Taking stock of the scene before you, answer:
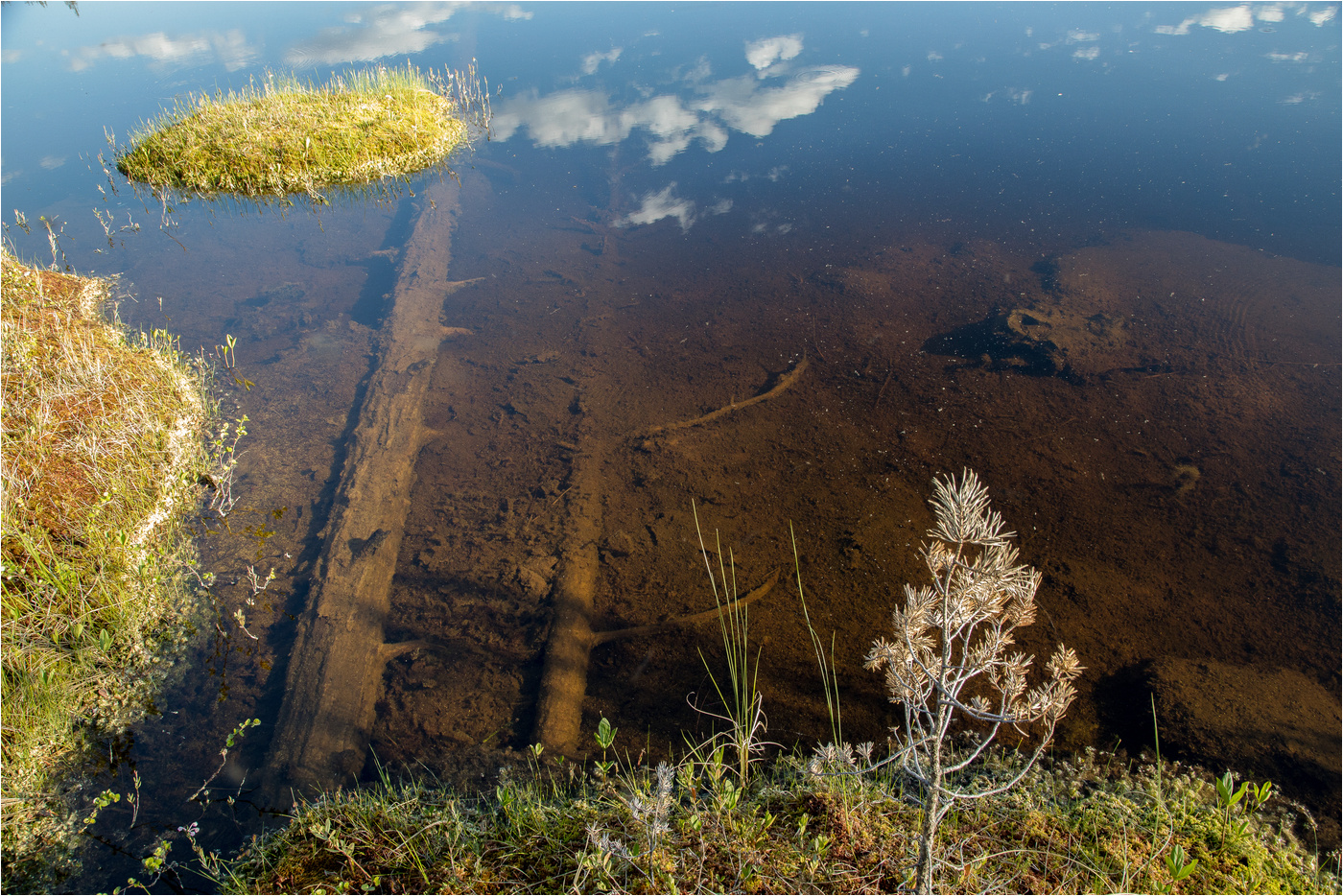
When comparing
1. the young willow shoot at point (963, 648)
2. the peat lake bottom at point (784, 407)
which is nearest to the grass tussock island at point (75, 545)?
the peat lake bottom at point (784, 407)

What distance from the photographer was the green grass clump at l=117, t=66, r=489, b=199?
6.68 metres

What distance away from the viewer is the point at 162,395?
4.47 m

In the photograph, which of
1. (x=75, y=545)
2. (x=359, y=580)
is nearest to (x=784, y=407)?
(x=359, y=580)

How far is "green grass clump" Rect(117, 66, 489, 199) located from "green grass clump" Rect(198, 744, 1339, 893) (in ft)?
22.7

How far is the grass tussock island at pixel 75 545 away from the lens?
2.73 m

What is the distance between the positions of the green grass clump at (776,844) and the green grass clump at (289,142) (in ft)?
22.7

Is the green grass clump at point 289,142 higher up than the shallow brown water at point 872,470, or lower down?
higher up

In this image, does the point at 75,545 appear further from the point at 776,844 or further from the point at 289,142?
the point at 289,142

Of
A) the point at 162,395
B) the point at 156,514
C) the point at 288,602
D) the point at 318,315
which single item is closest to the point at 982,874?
the point at 288,602

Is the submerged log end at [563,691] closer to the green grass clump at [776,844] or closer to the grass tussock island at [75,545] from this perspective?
the green grass clump at [776,844]

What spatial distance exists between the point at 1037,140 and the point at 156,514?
11.0m

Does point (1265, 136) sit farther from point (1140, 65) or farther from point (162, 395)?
point (162, 395)

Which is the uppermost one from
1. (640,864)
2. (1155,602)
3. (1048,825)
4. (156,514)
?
(156,514)

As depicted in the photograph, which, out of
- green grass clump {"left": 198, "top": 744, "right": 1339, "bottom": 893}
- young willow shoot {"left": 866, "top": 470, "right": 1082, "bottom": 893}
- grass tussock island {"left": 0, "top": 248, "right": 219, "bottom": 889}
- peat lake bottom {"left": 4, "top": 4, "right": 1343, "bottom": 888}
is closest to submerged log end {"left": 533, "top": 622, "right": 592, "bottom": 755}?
peat lake bottom {"left": 4, "top": 4, "right": 1343, "bottom": 888}
